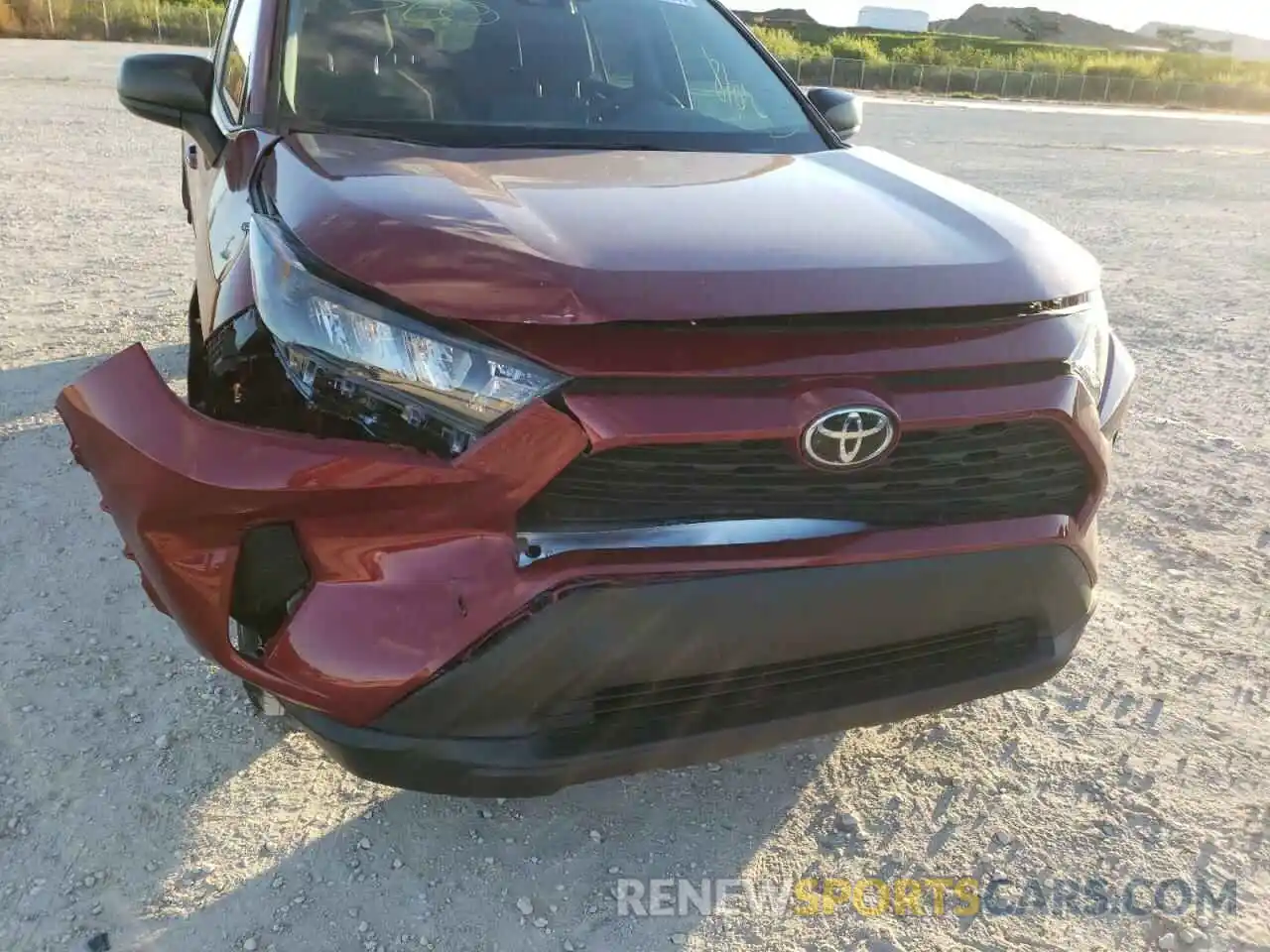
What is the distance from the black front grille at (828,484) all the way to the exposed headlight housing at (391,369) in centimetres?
15

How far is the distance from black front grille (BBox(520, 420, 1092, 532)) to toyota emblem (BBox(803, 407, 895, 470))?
→ 3 centimetres

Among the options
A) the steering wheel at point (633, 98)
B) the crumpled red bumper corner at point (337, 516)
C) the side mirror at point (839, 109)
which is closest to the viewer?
the crumpled red bumper corner at point (337, 516)

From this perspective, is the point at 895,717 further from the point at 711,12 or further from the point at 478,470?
the point at 711,12

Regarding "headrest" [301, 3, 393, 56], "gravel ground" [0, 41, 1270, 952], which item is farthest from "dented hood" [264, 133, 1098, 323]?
"gravel ground" [0, 41, 1270, 952]

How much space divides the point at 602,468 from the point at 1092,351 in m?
0.98

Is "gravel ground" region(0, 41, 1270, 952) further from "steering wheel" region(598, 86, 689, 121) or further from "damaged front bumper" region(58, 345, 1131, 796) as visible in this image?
"steering wheel" region(598, 86, 689, 121)

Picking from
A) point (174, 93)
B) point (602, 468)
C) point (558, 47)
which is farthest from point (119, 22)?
point (602, 468)

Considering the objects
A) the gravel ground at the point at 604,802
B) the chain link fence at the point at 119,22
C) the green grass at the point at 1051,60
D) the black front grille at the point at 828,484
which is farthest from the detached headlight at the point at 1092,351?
the green grass at the point at 1051,60

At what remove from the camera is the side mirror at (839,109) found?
3.07 meters

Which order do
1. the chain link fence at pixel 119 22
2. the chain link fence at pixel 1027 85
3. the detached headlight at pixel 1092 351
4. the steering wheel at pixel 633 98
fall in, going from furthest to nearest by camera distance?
the chain link fence at pixel 1027 85, the chain link fence at pixel 119 22, the steering wheel at pixel 633 98, the detached headlight at pixel 1092 351

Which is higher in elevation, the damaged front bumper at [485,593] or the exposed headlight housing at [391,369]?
the exposed headlight housing at [391,369]

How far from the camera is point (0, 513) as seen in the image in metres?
3.02

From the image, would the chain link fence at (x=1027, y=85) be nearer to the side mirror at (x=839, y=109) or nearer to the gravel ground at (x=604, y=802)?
the side mirror at (x=839, y=109)

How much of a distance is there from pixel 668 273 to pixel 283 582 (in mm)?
761
